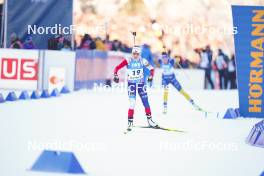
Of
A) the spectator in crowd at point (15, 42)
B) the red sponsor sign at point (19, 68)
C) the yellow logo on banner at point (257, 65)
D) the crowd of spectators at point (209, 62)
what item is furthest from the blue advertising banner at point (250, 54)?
the spectator in crowd at point (15, 42)

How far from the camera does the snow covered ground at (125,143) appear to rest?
7.36 m

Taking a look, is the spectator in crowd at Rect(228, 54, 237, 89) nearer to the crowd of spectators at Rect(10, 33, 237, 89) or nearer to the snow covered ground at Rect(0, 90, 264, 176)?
the crowd of spectators at Rect(10, 33, 237, 89)

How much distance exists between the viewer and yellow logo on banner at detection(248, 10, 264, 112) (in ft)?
47.1

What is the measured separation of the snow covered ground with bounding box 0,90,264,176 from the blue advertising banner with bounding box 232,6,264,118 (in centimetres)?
74

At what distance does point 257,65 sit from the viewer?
14609 mm

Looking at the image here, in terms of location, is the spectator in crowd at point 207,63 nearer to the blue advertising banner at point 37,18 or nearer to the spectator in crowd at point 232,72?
the spectator in crowd at point 232,72

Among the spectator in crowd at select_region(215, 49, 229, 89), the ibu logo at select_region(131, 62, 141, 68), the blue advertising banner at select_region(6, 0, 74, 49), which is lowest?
the ibu logo at select_region(131, 62, 141, 68)

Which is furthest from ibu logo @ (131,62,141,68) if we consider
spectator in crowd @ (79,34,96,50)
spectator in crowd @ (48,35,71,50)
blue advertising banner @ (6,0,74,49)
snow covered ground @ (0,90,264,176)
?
spectator in crowd @ (79,34,96,50)

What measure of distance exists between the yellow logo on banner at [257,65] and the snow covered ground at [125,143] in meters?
0.72

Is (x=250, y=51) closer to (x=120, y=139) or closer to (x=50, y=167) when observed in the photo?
(x=120, y=139)

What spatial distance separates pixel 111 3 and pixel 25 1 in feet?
82.8

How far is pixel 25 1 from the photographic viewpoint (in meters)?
23.7

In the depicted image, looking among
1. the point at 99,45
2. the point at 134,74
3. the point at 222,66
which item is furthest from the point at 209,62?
the point at 134,74

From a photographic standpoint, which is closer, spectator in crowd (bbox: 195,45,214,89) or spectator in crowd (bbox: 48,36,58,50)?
spectator in crowd (bbox: 48,36,58,50)
